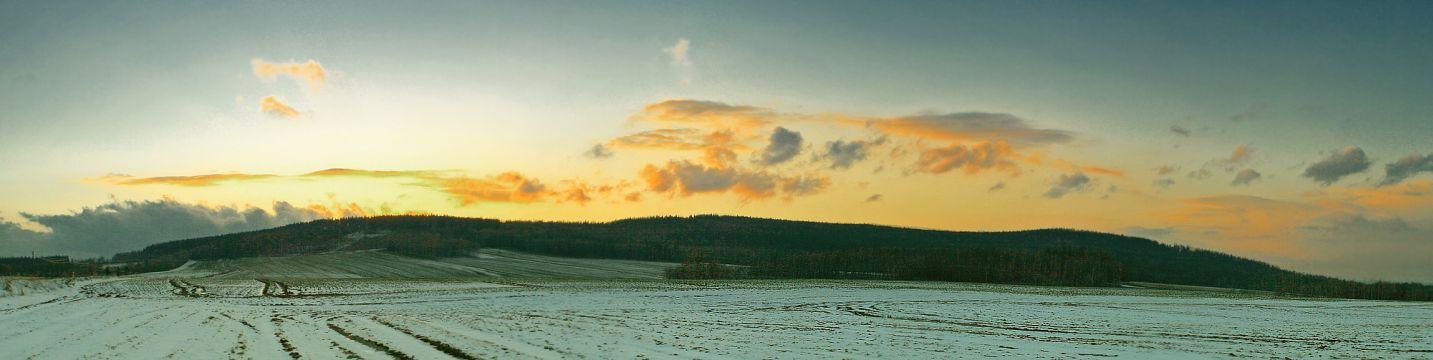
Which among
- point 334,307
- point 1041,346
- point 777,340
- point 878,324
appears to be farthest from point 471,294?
point 1041,346

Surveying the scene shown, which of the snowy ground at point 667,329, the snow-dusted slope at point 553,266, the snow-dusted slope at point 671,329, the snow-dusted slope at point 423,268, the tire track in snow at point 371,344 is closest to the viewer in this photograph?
the tire track in snow at point 371,344

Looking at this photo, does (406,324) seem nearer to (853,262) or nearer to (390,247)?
(853,262)

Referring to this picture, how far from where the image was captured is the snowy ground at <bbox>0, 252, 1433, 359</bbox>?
95.0ft

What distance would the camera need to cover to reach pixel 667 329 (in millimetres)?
36969

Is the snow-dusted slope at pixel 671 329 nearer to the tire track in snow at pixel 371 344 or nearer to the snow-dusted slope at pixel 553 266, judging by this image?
the tire track in snow at pixel 371 344

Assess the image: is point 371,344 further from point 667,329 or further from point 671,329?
point 671,329

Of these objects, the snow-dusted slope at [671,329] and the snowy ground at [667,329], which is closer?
the snow-dusted slope at [671,329]

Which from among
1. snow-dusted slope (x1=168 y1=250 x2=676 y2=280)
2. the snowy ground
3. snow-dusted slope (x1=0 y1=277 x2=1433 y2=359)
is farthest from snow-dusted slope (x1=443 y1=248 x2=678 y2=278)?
snow-dusted slope (x1=0 y1=277 x2=1433 y2=359)

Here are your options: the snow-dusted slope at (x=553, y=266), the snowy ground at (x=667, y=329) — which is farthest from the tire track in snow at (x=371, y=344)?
the snow-dusted slope at (x=553, y=266)

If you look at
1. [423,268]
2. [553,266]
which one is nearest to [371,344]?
[423,268]

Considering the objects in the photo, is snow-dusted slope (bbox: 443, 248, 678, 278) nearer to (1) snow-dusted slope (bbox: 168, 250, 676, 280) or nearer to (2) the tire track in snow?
→ (1) snow-dusted slope (bbox: 168, 250, 676, 280)

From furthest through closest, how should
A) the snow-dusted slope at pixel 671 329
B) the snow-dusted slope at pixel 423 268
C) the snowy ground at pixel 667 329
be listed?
the snow-dusted slope at pixel 423 268
the snowy ground at pixel 667 329
the snow-dusted slope at pixel 671 329

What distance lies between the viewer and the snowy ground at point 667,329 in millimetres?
28953

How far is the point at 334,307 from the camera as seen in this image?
54219 millimetres
